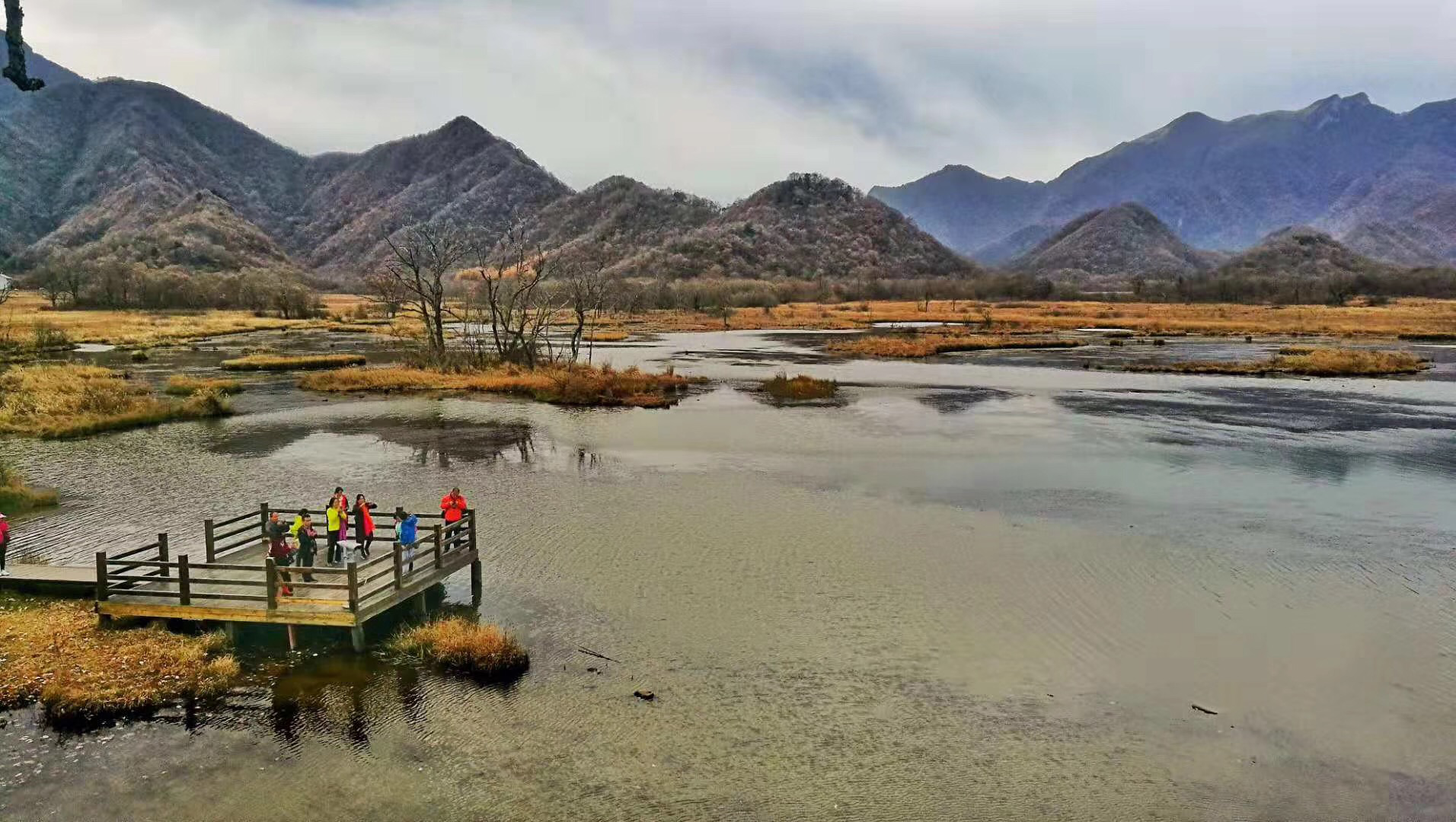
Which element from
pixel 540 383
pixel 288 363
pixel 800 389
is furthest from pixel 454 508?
pixel 288 363

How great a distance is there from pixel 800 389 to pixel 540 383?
17.0m

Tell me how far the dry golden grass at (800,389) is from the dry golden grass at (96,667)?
4219cm

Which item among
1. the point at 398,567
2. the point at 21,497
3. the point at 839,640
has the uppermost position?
the point at 398,567

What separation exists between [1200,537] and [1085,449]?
1405 centimetres

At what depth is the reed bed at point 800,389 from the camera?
5766 cm

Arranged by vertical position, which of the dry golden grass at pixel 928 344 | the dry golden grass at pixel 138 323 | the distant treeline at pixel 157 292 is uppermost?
the distant treeline at pixel 157 292

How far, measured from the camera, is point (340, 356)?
252 feet

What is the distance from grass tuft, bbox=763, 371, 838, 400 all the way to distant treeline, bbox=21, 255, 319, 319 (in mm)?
102713

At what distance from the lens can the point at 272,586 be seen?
17234 millimetres

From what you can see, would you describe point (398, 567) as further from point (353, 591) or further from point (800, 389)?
point (800, 389)

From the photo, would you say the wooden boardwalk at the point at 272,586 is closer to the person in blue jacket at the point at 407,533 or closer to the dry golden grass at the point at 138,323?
the person in blue jacket at the point at 407,533

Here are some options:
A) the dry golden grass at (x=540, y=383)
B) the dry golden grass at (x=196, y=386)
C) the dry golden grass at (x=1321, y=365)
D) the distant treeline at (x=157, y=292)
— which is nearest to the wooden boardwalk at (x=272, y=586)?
the dry golden grass at (x=540, y=383)

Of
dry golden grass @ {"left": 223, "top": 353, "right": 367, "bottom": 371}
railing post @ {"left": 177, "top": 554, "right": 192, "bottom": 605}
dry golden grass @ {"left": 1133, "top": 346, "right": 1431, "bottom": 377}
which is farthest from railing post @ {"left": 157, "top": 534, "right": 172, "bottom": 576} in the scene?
dry golden grass @ {"left": 1133, "top": 346, "right": 1431, "bottom": 377}

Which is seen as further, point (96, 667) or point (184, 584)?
point (184, 584)
